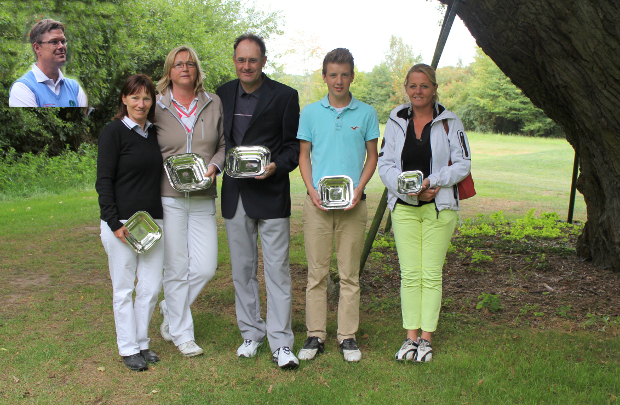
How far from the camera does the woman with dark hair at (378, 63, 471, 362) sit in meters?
3.84

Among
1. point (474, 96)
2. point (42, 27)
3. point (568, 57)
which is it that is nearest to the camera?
point (568, 57)

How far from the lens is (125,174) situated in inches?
150

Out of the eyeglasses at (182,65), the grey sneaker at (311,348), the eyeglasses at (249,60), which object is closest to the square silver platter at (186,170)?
the eyeglasses at (182,65)

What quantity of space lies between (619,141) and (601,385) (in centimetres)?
207

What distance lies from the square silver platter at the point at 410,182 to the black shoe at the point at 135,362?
2.24 meters

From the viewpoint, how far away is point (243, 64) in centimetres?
383

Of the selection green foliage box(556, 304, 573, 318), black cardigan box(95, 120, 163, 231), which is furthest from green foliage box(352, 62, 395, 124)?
black cardigan box(95, 120, 163, 231)

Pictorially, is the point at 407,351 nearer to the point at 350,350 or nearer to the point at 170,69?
the point at 350,350

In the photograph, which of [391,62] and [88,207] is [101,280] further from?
[391,62]

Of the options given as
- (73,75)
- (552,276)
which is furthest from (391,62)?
(552,276)

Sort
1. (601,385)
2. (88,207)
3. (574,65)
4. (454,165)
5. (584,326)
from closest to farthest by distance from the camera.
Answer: (601,385) < (454,165) < (574,65) < (584,326) < (88,207)

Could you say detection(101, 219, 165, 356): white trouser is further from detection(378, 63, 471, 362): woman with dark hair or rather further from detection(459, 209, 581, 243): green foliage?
detection(459, 209, 581, 243): green foliage

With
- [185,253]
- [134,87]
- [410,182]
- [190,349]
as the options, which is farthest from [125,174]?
[410,182]

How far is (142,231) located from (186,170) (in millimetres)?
531
